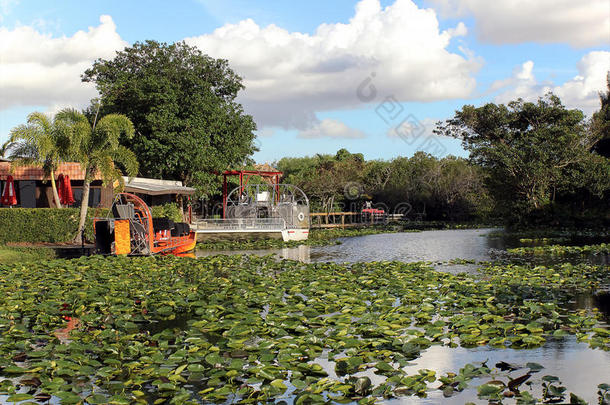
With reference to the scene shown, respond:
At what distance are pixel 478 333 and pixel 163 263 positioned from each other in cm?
1231

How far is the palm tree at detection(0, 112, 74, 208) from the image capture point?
24.8 m

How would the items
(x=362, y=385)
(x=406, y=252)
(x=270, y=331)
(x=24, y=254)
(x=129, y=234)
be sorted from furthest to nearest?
(x=406, y=252) → (x=24, y=254) → (x=129, y=234) → (x=270, y=331) → (x=362, y=385)

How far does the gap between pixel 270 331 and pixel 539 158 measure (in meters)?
30.2

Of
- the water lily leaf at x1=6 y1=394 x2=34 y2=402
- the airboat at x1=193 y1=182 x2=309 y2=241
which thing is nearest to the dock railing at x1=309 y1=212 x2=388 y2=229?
the airboat at x1=193 y1=182 x2=309 y2=241

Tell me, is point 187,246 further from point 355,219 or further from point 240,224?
point 355,219

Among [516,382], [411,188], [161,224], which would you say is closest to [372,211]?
[411,188]

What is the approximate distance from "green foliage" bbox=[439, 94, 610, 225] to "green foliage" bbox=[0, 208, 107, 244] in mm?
24400

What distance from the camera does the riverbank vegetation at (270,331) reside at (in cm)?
687

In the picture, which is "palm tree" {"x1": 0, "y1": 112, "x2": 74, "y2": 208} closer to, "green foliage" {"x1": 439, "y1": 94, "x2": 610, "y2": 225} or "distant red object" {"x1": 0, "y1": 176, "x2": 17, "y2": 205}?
"distant red object" {"x1": 0, "y1": 176, "x2": 17, "y2": 205}

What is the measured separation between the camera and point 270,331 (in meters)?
9.25

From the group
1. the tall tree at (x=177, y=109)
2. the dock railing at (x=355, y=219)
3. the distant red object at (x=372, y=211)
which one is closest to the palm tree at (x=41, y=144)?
the tall tree at (x=177, y=109)

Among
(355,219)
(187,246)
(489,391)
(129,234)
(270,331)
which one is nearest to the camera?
(489,391)

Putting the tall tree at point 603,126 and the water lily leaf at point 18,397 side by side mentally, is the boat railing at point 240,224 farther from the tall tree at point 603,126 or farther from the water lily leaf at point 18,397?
the water lily leaf at point 18,397

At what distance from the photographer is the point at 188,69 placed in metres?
38.1
